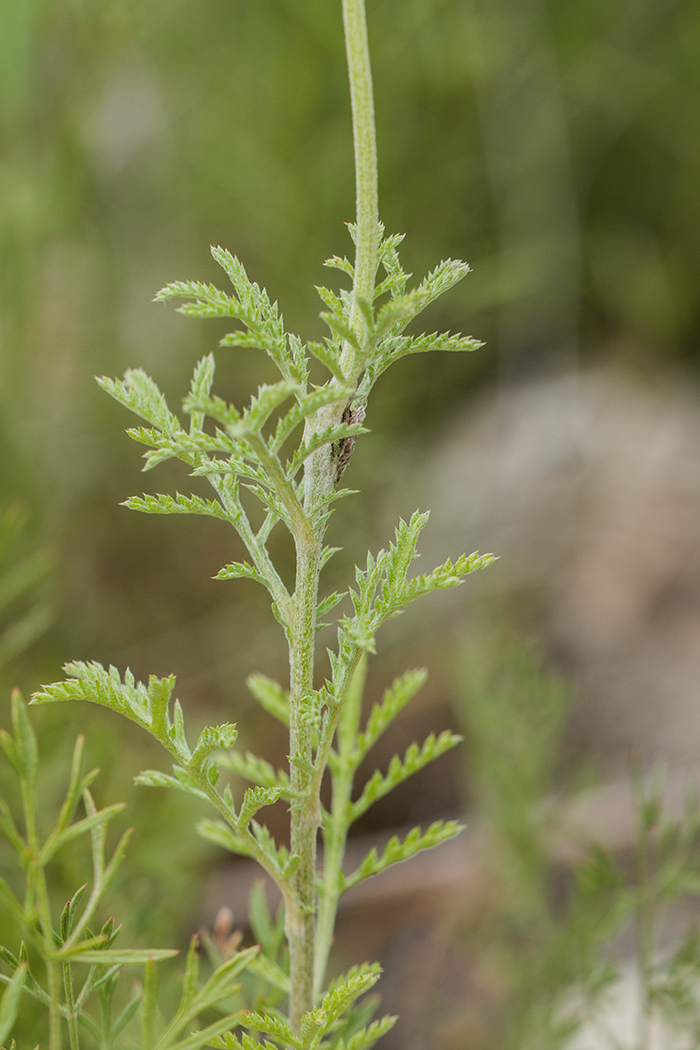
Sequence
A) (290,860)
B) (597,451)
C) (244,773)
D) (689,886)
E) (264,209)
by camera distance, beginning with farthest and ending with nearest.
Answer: (597,451)
(264,209)
(689,886)
(244,773)
(290,860)

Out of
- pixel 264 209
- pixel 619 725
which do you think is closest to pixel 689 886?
pixel 619 725

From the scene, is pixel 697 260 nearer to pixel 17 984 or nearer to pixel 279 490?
pixel 279 490

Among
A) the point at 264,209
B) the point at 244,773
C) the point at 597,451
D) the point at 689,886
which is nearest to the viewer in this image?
the point at 244,773

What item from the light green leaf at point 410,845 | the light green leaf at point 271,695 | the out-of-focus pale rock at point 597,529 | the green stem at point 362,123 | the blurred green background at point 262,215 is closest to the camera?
the green stem at point 362,123

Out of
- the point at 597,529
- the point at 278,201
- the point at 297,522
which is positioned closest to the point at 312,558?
the point at 297,522

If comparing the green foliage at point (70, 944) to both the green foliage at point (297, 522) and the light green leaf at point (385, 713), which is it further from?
the light green leaf at point (385, 713)

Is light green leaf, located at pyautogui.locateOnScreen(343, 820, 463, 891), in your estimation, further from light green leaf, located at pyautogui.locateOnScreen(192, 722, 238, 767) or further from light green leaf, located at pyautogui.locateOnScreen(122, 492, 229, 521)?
light green leaf, located at pyautogui.locateOnScreen(122, 492, 229, 521)

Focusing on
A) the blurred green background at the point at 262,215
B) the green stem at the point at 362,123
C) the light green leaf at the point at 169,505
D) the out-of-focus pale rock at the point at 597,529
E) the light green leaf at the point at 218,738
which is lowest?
the out-of-focus pale rock at the point at 597,529

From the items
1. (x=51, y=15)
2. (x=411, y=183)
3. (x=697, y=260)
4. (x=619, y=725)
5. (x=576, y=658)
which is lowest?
(x=619, y=725)

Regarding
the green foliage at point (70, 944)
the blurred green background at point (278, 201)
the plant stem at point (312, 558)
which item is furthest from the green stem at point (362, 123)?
the blurred green background at point (278, 201)
